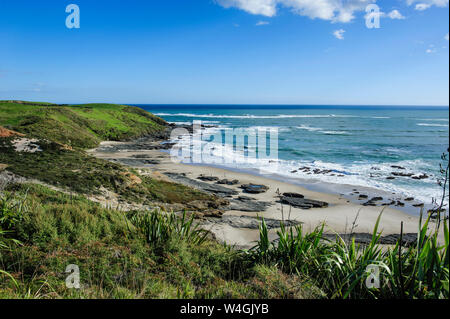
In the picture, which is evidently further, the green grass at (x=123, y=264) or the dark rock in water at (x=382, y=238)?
the dark rock in water at (x=382, y=238)

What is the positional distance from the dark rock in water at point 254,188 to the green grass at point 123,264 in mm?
12331

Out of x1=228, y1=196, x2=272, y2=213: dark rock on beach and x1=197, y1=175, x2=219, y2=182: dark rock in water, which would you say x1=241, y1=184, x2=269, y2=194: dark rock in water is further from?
x1=197, y1=175, x2=219, y2=182: dark rock in water

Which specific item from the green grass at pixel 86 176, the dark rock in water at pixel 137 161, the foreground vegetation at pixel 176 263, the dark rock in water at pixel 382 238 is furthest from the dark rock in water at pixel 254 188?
the foreground vegetation at pixel 176 263

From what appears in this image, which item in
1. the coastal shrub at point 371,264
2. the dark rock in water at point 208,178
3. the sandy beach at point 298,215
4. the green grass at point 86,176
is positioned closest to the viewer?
the coastal shrub at point 371,264

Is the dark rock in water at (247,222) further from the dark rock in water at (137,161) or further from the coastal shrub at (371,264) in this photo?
the dark rock in water at (137,161)

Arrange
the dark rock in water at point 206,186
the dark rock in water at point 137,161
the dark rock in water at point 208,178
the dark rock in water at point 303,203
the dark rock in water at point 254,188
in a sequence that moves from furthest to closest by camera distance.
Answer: the dark rock in water at point 137,161 < the dark rock in water at point 208,178 < the dark rock in water at point 254,188 < the dark rock in water at point 206,186 < the dark rock in water at point 303,203

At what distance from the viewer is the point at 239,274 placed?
4.85m

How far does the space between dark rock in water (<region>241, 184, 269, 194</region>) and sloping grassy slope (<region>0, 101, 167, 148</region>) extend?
18.0 metres

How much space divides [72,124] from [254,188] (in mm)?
32226

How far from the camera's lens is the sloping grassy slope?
32.8 m

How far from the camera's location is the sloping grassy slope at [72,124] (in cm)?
3284
